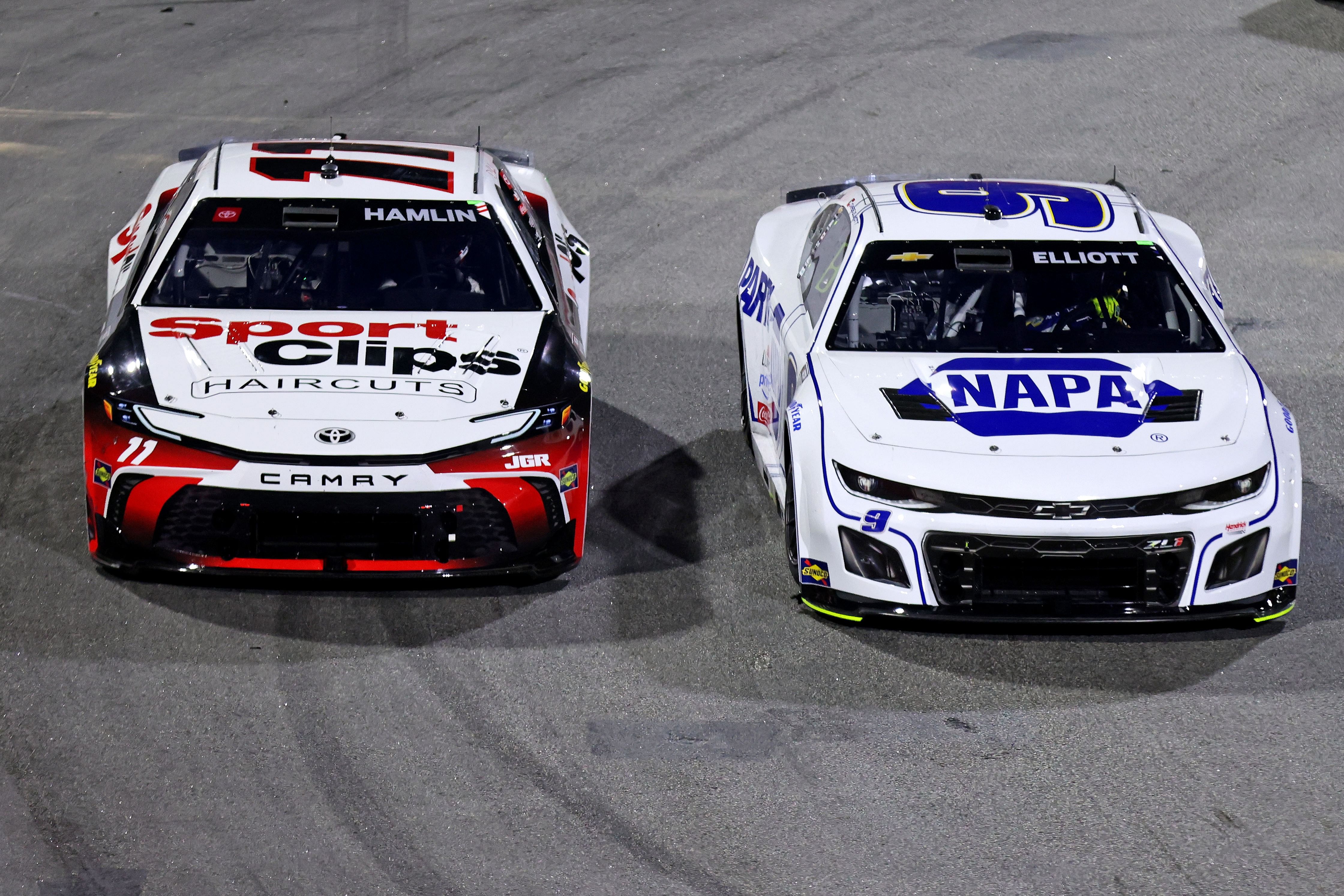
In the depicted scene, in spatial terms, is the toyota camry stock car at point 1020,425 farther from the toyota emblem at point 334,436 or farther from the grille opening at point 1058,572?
the toyota emblem at point 334,436

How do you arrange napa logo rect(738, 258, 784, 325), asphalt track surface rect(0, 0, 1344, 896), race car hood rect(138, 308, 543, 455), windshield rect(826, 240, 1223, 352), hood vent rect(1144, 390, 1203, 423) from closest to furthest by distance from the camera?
asphalt track surface rect(0, 0, 1344, 896) < race car hood rect(138, 308, 543, 455) < hood vent rect(1144, 390, 1203, 423) < windshield rect(826, 240, 1223, 352) < napa logo rect(738, 258, 784, 325)

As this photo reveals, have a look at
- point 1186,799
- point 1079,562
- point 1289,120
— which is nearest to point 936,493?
point 1079,562

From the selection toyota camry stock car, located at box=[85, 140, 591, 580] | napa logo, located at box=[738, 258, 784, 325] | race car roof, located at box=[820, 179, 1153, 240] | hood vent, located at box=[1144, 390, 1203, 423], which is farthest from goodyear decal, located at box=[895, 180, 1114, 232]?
toyota camry stock car, located at box=[85, 140, 591, 580]

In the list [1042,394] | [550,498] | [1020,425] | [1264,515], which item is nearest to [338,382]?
[550,498]

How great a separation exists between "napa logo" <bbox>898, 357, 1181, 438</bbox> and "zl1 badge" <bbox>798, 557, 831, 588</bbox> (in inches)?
30.9

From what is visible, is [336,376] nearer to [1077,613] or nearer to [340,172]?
[340,172]

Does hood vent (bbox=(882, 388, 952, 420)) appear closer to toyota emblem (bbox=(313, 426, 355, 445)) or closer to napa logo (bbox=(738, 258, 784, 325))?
napa logo (bbox=(738, 258, 784, 325))

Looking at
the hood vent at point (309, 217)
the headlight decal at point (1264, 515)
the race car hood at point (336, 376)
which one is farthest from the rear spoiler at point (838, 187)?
the hood vent at point (309, 217)

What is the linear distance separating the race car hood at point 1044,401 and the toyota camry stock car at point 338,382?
121cm

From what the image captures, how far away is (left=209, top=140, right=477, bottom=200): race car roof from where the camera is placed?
7301 millimetres

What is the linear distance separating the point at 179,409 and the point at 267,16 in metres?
9.96

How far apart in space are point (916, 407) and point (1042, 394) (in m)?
0.50

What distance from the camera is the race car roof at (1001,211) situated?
703 centimetres

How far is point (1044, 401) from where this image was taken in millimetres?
6227
